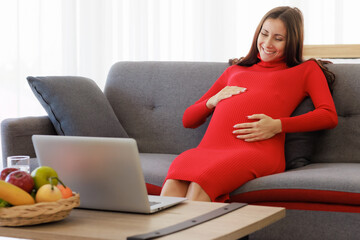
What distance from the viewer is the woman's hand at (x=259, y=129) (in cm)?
234

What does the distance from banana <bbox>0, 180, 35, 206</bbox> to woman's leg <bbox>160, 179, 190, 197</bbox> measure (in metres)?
0.78

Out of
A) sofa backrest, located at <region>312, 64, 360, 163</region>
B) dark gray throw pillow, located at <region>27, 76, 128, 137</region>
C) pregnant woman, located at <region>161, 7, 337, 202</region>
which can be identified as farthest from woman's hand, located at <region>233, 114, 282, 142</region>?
dark gray throw pillow, located at <region>27, 76, 128, 137</region>

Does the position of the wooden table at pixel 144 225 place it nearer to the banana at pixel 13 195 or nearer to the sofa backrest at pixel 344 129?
the banana at pixel 13 195

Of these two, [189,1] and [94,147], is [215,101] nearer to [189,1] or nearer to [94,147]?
[94,147]

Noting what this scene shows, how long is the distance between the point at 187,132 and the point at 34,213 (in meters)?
1.52

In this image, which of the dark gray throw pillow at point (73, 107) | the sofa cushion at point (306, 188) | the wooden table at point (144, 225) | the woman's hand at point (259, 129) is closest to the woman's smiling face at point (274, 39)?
the woman's hand at point (259, 129)

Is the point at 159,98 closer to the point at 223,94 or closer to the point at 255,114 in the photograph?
the point at 223,94

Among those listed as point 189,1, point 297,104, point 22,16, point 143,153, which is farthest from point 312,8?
point 22,16

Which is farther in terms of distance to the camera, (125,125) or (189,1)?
(189,1)

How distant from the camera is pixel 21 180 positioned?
4.59ft

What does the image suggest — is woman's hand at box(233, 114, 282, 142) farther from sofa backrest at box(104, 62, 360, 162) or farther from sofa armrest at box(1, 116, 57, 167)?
sofa armrest at box(1, 116, 57, 167)

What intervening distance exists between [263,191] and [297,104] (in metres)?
0.59

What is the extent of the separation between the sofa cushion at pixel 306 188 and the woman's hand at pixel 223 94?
0.49m

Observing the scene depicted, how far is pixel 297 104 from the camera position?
2.55m
